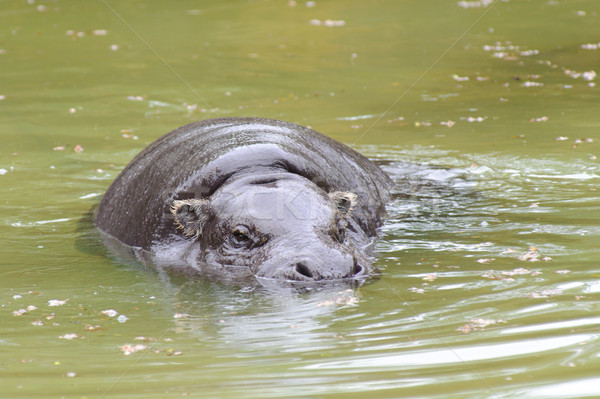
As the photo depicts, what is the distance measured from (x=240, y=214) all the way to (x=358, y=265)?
1.05 metres

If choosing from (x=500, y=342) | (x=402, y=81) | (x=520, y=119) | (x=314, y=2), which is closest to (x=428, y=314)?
(x=500, y=342)

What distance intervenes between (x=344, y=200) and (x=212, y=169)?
118cm

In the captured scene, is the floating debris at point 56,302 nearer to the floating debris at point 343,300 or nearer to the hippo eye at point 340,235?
the floating debris at point 343,300

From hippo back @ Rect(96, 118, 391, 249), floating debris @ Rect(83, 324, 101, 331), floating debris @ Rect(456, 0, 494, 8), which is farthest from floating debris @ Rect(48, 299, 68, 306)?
floating debris @ Rect(456, 0, 494, 8)

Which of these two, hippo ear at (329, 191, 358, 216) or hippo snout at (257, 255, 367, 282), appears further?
hippo ear at (329, 191, 358, 216)

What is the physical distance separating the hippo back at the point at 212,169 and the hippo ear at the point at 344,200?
33 centimetres

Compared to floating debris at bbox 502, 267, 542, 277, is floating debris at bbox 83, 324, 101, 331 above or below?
above

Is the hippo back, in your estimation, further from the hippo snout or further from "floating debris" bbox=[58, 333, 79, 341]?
"floating debris" bbox=[58, 333, 79, 341]

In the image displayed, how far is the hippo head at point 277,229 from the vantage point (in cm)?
636

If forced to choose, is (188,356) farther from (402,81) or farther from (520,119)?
(402,81)

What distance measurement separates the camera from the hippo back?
7547 millimetres

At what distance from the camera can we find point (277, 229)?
21.8ft

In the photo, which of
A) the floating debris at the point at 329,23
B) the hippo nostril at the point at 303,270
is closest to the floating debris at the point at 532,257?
the hippo nostril at the point at 303,270

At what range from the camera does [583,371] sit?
4.26 m
